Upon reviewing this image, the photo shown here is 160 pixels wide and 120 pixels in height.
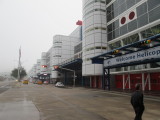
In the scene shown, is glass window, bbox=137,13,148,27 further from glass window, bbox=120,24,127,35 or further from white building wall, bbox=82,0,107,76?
white building wall, bbox=82,0,107,76

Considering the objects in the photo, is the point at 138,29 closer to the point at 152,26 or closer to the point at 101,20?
the point at 152,26

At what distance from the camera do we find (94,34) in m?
39.2

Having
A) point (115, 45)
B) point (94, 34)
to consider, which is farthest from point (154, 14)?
point (94, 34)

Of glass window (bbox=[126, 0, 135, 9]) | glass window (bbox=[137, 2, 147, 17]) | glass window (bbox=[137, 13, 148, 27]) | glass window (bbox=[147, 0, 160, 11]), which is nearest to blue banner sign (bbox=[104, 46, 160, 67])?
glass window (bbox=[137, 13, 148, 27])

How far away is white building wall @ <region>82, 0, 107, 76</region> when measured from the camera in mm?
38781

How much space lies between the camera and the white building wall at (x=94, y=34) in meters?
38.8

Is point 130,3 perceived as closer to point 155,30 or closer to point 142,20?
point 142,20

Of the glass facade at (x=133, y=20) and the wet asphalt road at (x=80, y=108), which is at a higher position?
the glass facade at (x=133, y=20)

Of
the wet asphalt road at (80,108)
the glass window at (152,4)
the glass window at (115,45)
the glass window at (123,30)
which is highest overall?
the glass window at (152,4)

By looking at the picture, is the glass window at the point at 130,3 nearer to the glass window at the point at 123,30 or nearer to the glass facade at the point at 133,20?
the glass facade at the point at 133,20

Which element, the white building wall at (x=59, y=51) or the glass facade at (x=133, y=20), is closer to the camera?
the glass facade at (x=133, y=20)

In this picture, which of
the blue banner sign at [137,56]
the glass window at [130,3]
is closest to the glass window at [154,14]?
the glass window at [130,3]

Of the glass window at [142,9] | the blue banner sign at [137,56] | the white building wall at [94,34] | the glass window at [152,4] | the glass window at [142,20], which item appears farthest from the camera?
the white building wall at [94,34]

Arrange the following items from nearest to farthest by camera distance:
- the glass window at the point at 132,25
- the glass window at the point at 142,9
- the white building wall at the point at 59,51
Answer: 1. the glass window at the point at 142,9
2. the glass window at the point at 132,25
3. the white building wall at the point at 59,51
